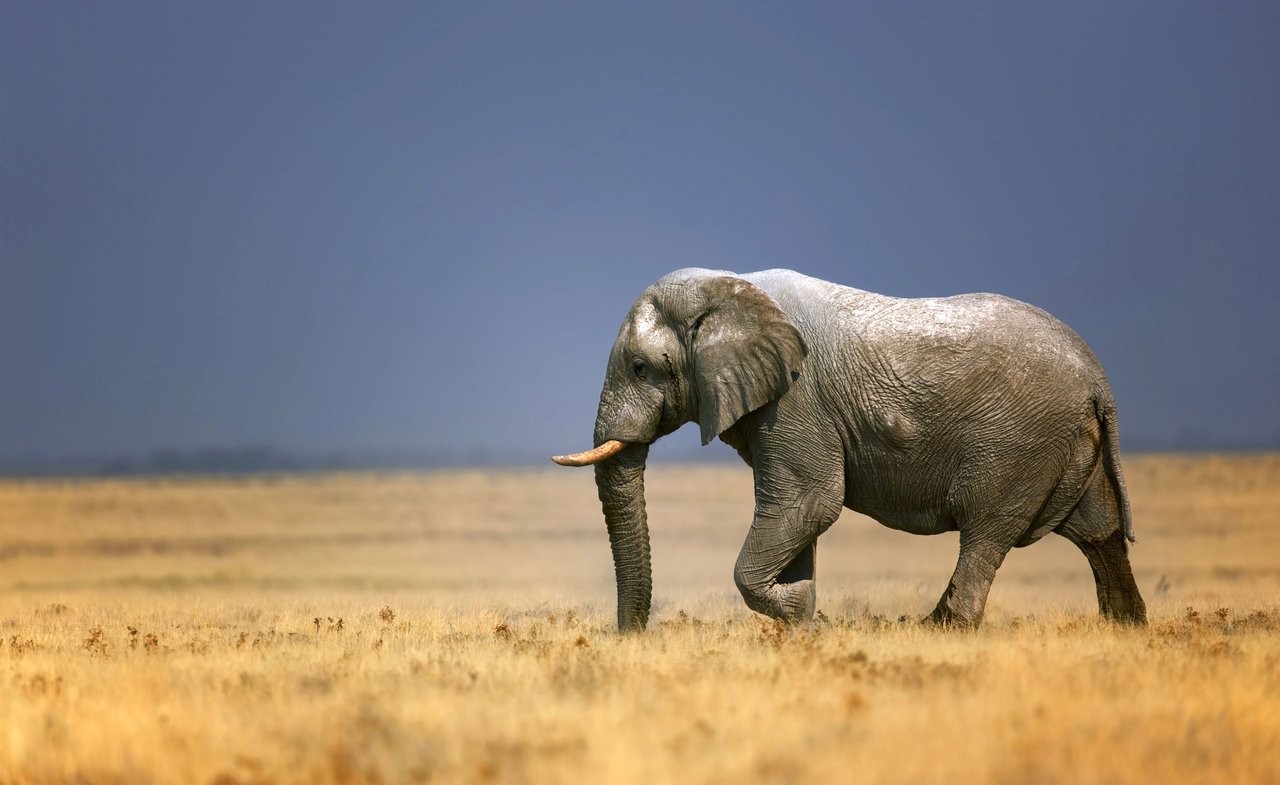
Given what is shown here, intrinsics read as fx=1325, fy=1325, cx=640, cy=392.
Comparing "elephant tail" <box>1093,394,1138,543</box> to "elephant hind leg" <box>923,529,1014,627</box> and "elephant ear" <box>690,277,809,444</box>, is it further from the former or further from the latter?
"elephant ear" <box>690,277,809,444</box>

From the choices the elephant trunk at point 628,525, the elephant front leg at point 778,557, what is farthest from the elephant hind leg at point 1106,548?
the elephant trunk at point 628,525

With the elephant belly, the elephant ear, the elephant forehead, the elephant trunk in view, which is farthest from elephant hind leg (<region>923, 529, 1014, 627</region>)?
the elephant forehead

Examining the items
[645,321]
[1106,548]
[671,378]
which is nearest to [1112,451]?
[1106,548]

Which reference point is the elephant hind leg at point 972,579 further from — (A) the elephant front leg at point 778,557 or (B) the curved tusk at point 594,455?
(B) the curved tusk at point 594,455

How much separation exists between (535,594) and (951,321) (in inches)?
389

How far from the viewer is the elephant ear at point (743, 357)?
13.3 meters

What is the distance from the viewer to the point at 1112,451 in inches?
550

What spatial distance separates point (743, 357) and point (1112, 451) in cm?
410

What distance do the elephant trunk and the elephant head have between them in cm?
1

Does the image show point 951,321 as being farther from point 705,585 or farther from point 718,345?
point 705,585

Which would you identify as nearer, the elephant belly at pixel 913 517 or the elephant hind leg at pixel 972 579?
the elephant hind leg at pixel 972 579

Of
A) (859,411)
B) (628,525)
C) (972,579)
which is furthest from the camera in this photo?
(628,525)

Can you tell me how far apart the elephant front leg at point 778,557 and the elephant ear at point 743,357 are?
111 cm

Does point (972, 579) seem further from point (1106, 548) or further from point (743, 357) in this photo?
point (743, 357)
